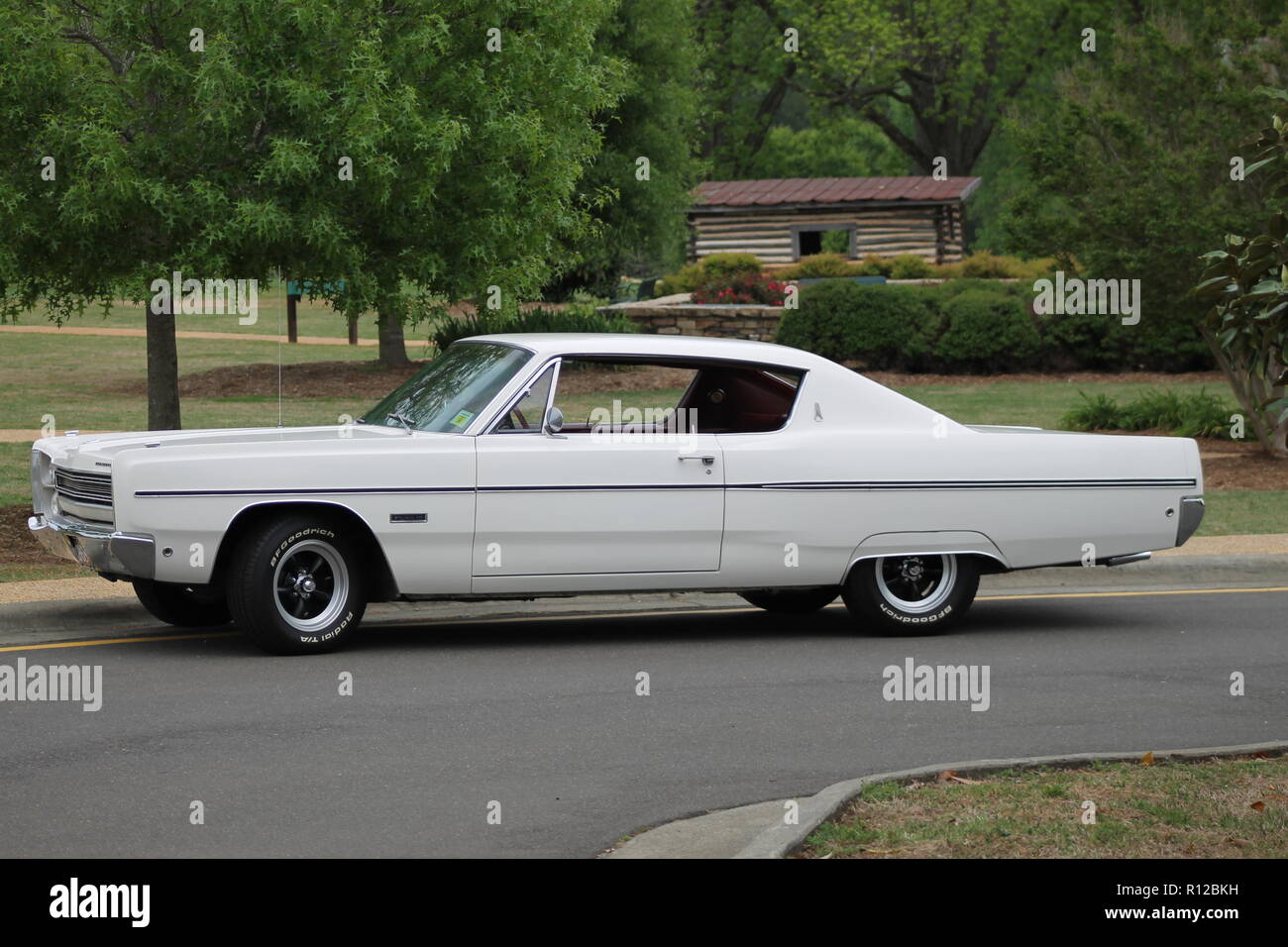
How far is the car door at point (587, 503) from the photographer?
917 cm

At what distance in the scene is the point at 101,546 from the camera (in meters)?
8.81

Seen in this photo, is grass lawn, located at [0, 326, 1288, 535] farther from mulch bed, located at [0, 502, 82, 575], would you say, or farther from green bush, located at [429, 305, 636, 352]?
green bush, located at [429, 305, 636, 352]

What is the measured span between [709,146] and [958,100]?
881cm

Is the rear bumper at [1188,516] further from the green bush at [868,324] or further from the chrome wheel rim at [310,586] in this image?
the green bush at [868,324]

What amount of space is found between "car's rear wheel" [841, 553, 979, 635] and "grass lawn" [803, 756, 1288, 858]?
126 inches

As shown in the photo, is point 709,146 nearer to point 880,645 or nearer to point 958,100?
point 958,100

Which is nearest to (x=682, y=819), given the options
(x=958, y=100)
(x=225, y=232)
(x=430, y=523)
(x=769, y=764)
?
(x=769, y=764)

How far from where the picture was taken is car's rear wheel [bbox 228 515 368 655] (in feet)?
29.0

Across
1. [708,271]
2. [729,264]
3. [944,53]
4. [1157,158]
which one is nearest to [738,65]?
[944,53]

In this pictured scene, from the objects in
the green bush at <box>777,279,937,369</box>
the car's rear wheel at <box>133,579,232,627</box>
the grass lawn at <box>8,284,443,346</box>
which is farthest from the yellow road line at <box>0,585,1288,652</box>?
the grass lawn at <box>8,284,443,346</box>

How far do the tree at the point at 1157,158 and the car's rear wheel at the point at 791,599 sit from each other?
1139 centimetres

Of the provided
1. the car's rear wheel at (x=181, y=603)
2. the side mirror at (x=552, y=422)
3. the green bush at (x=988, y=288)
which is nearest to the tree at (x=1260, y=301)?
the side mirror at (x=552, y=422)

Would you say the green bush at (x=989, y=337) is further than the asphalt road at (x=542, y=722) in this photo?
Yes

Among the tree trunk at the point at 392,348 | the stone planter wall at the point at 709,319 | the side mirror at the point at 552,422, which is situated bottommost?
the side mirror at the point at 552,422
